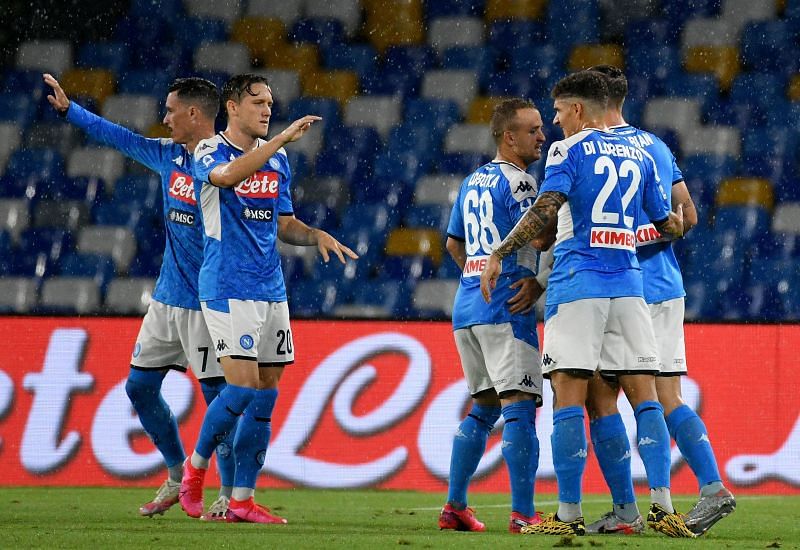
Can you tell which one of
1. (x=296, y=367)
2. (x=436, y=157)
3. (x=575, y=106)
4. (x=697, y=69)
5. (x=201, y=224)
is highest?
(x=697, y=69)

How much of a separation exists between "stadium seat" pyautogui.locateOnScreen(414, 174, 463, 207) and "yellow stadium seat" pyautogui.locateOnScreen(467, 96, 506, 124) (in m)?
0.71

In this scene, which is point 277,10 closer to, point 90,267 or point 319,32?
point 319,32

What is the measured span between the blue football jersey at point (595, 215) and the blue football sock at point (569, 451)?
44 centimetres

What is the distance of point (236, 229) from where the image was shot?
18.6ft

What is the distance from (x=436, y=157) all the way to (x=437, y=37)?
4.78 feet

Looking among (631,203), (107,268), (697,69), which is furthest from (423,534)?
(697,69)

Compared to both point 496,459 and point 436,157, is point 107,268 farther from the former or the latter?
point 496,459

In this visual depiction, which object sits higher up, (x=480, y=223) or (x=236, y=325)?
(x=480, y=223)

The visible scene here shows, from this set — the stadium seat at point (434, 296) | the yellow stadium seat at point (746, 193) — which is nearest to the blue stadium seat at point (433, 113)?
the stadium seat at point (434, 296)

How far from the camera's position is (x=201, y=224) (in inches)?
239

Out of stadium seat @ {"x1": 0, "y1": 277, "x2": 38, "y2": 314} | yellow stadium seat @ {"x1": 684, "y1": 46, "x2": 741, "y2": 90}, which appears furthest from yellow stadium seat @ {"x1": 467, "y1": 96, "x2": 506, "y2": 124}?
stadium seat @ {"x1": 0, "y1": 277, "x2": 38, "y2": 314}

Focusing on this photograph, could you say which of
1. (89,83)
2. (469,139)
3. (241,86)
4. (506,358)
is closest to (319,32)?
(469,139)

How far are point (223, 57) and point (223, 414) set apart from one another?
683cm

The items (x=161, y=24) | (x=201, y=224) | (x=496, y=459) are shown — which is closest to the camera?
(x=201, y=224)
